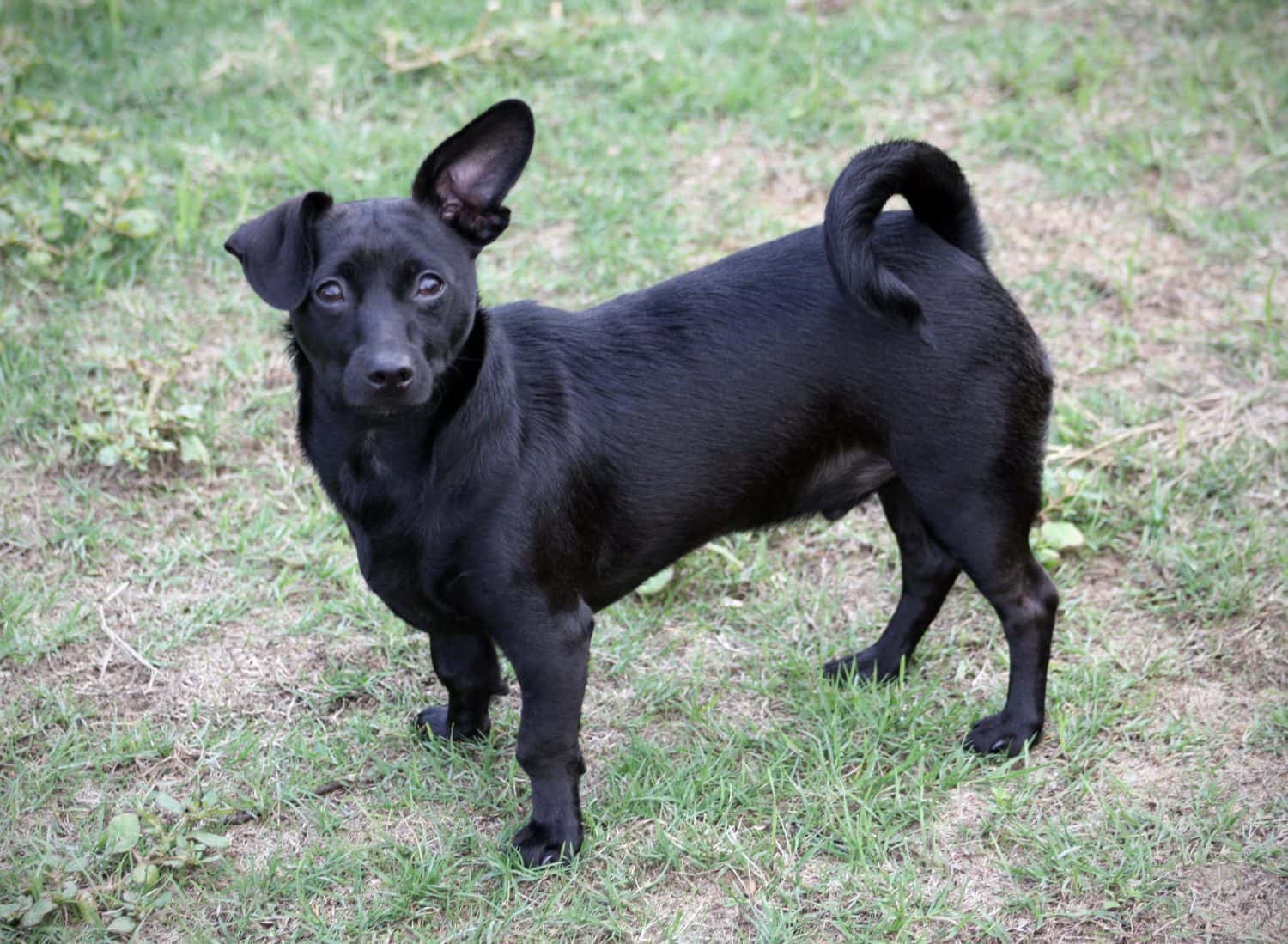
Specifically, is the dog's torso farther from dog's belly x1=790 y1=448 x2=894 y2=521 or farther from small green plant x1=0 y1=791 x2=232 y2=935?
small green plant x1=0 y1=791 x2=232 y2=935

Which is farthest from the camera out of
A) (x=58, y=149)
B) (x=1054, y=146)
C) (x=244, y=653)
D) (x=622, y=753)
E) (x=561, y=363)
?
(x=1054, y=146)

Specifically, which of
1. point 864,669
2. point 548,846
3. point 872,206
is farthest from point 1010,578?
point 548,846

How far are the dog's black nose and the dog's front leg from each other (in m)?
0.61

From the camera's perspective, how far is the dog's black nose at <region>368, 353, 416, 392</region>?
8.96ft

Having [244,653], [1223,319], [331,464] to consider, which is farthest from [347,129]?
[1223,319]

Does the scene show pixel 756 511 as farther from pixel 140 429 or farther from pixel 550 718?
pixel 140 429

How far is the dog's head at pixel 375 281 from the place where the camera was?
2801mm

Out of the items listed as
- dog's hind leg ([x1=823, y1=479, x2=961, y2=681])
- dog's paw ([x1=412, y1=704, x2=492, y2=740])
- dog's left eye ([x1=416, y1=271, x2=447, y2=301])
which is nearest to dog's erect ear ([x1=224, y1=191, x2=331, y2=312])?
dog's left eye ([x1=416, y1=271, x2=447, y2=301])

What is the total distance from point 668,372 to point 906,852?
1.30 meters

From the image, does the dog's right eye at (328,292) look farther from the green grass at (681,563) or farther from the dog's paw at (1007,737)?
the dog's paw at (1007,737)

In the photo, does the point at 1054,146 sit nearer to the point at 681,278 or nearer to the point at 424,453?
the point at 681,278

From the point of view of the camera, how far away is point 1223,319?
5.00 m

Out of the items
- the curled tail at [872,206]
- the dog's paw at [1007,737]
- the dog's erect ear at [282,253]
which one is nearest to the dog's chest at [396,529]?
the dog's erect ear at [282,253]

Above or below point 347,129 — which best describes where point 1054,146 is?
below
